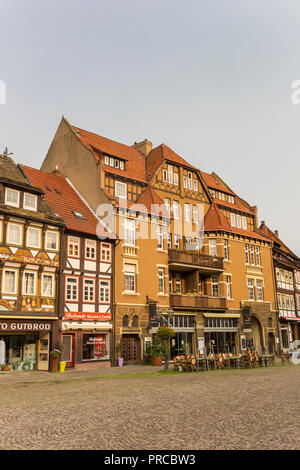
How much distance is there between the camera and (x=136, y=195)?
35344 millimetres

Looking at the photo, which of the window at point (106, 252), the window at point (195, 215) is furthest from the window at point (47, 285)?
the window at point (195, 215)

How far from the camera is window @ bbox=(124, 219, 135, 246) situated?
32.3 metres

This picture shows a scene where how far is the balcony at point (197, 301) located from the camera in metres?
34.1

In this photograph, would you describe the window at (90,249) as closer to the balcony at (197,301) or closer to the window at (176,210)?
the balcony at (197,301)

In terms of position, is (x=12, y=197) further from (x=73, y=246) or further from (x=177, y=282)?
(x=177, y=282)

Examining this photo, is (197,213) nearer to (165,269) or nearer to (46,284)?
(165,269)

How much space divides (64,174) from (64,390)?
2173cm

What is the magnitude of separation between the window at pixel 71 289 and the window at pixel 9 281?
143 inches

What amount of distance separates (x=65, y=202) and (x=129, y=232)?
5.02m

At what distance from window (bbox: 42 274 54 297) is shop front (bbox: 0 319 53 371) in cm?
160

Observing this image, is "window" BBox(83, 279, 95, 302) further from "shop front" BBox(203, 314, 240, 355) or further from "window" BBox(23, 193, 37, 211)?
"shop front" BBox(203, 314, 240, 355)

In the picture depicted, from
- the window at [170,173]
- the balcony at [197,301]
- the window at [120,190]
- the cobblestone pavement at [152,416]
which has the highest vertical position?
the window at [170,173]

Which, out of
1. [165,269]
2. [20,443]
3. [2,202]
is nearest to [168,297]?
[165,269]

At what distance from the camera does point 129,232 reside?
3259 cm
